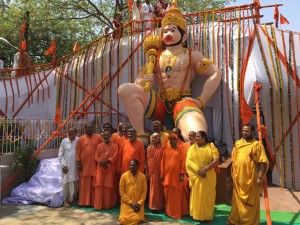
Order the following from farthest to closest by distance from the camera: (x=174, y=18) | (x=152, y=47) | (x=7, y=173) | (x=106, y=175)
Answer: (x=152, y=47)
(x=174, y=18)
(x=7, y=173)
(x=106, y=175)

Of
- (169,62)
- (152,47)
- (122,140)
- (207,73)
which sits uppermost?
Answer: (152,47)

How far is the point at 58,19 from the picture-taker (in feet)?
50.5

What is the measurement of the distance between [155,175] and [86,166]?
1163 mm

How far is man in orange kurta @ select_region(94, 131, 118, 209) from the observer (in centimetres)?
484

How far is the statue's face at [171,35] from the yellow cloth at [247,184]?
2940mm

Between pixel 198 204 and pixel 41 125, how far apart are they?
4166mm

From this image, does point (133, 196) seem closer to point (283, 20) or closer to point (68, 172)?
point (68, 172)

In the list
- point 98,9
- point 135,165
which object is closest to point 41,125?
point 135,165

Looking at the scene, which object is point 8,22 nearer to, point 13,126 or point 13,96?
point 13,96

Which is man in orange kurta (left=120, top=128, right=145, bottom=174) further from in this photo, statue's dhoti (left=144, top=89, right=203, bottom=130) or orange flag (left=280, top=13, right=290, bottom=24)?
orange flag (left=280, top=13, right=290, bottom=24)

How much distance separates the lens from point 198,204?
4.07 m

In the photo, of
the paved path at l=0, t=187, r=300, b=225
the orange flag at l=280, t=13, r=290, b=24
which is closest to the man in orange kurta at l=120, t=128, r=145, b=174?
the paved path at l=0, t=187, r=300, b=225

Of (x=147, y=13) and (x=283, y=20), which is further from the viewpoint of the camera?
(x=147, y=13)

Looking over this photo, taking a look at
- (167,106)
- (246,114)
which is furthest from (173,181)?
(167,106)
